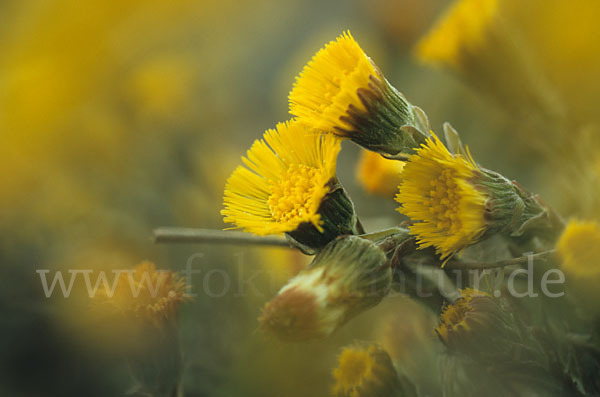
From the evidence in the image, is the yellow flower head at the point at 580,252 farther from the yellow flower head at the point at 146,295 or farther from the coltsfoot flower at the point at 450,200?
the yellow flower head at the point at 146,295

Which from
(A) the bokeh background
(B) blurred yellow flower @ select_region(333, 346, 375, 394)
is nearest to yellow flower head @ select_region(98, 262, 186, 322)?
(A) the bokeh background

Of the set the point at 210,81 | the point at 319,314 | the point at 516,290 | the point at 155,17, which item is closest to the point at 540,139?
the point at 516,290

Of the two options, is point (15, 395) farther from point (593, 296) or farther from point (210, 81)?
point (210, 81)

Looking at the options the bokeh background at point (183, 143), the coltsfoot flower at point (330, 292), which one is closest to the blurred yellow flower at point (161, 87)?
the bokeh background at point (183, 143)

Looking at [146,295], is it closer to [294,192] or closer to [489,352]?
[294,192]

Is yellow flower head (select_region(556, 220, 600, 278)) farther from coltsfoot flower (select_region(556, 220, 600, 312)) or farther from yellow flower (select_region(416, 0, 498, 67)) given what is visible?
yellow flower (select_region(416, 0, 498, 67))

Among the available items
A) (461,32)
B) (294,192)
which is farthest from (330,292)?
(461,32)
